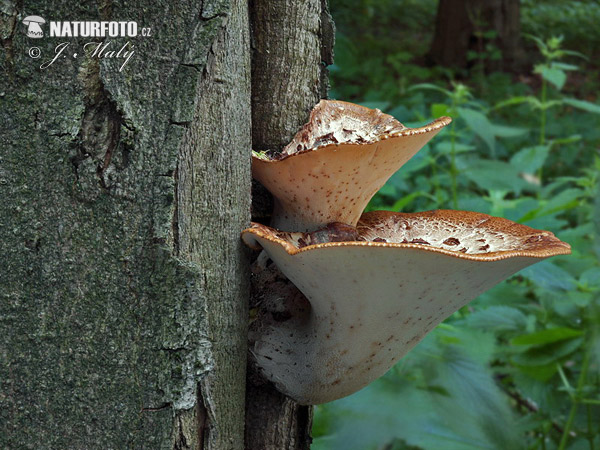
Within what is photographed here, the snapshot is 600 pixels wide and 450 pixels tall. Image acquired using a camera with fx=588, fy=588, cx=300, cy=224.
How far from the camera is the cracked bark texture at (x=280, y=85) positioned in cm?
154

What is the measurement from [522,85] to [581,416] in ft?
26.1

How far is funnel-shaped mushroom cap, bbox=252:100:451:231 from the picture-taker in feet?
4.40

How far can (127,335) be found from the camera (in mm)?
1180

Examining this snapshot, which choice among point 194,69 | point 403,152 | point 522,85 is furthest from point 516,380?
point 522,85

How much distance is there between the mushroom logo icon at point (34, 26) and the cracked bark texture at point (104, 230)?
16 millimetres

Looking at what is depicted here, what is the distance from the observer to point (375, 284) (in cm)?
123

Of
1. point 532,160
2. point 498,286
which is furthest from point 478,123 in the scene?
point 498,286

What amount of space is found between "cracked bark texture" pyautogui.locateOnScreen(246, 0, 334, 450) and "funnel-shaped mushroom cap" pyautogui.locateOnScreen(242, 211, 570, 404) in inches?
4.6

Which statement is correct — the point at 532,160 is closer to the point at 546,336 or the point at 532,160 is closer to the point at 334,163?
the point at 546,336

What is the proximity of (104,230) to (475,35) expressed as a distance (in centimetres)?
991

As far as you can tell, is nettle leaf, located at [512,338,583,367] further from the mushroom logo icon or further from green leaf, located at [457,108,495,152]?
the mushroom logo icon

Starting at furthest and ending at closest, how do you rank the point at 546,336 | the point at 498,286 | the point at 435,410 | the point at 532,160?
the point at 532,160
the point at 498,286
the point at 546,336
the point at 435,410

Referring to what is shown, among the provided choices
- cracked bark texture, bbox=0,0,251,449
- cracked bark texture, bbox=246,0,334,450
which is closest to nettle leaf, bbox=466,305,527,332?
cracked bark texture, bbox=246,0,334,450

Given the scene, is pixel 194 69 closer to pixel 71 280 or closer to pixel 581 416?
pixel 71 280
